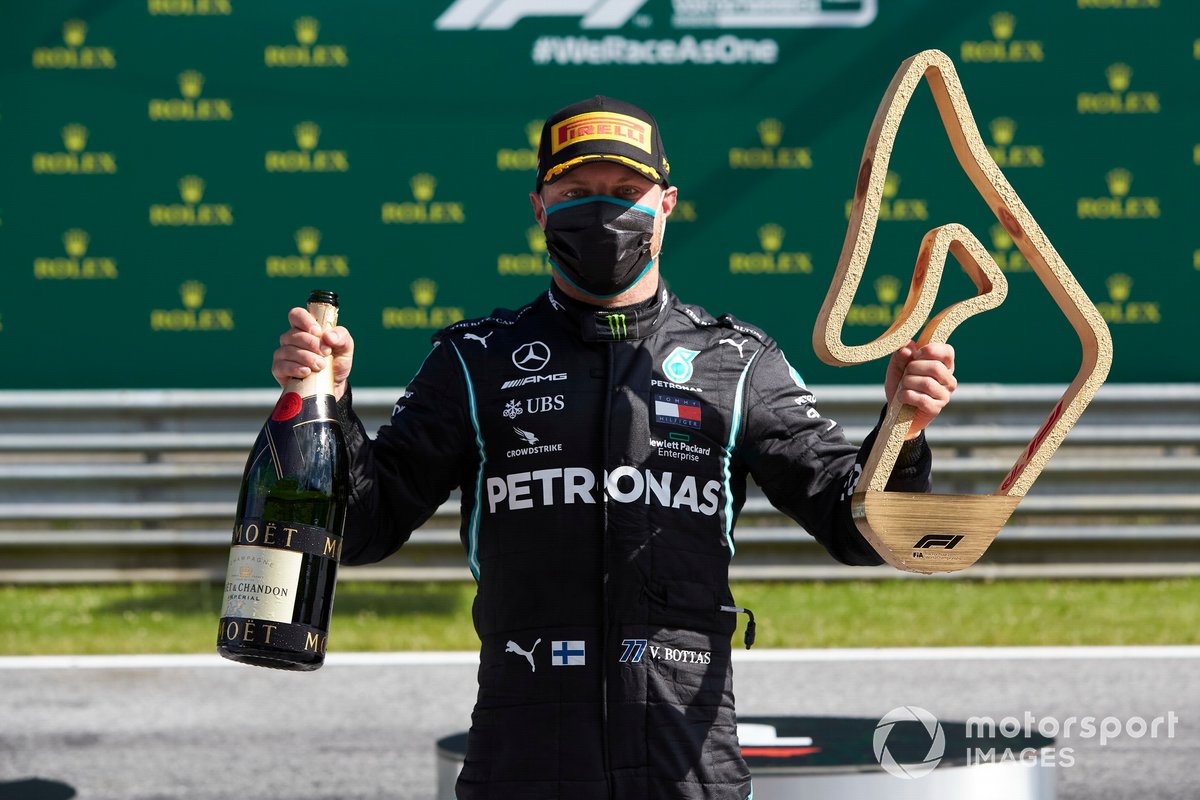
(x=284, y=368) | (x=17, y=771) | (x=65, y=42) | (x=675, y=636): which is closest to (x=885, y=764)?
(x=675, y=636)

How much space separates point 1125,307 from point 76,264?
19.2 ft

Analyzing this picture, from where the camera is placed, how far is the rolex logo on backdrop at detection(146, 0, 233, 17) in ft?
27.5

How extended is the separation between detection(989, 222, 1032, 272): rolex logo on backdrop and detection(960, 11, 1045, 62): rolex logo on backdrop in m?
0.93

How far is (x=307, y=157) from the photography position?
8.48m

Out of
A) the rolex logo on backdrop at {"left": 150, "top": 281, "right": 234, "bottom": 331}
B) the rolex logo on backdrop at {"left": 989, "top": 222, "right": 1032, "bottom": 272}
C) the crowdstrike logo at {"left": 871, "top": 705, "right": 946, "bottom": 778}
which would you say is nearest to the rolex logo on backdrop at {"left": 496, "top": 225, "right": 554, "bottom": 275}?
the rolex logo on backdrop at {"left": 150, "top": 281, "right": 234, "bottom": 331}

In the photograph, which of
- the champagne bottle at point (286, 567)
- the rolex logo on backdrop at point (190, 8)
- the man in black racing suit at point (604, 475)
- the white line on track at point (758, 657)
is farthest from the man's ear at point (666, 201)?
the rolex logo on backdrop at point (190, 8)

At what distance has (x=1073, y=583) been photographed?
8383 mm

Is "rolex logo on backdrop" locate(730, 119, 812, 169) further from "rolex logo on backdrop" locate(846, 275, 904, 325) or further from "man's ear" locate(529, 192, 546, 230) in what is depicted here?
"man's ear" locate(529, 192, 546, 230)

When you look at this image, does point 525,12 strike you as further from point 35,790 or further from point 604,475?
point 604,475

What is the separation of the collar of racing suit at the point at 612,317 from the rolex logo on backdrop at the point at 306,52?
6.03 meters

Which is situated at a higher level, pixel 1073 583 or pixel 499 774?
pixel 1073 583

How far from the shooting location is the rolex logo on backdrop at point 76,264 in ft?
27.6

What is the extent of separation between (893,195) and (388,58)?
292cm

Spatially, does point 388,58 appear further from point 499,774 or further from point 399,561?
point 499,774
